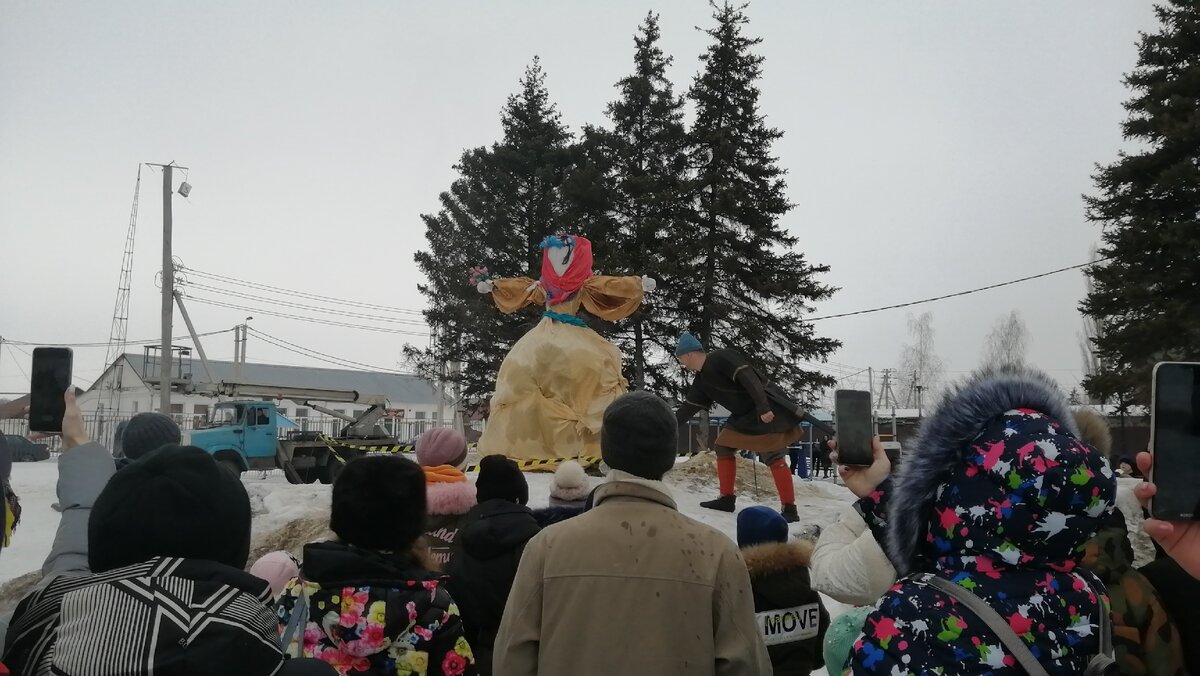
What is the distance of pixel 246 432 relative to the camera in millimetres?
15484

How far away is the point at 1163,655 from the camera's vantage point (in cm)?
160

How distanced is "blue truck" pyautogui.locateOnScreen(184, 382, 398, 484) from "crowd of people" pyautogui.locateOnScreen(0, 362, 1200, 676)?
13.3 metres

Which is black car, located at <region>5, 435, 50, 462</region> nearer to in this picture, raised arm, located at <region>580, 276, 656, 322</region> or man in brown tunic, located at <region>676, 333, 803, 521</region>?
raised arm, located at <region>580, 276, 656, 322</region>

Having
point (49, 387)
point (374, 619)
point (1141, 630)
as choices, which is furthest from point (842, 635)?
point (49, 387)

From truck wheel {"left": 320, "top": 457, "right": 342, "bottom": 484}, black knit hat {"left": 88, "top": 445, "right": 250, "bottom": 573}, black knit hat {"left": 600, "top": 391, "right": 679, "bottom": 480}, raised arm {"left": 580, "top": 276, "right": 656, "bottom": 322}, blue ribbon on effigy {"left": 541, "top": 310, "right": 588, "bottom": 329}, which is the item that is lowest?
truck wheel {"left": 320, "top": 457, "right": 342, "bottom": 484}

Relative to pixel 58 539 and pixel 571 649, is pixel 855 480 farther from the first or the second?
pixel 58 539

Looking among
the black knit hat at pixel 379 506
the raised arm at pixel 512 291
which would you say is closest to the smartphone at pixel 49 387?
the black knit hat at pixel 379 506

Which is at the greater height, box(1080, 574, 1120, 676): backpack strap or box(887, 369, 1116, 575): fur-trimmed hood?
box(887, 369, 1116, 575): fur-trimmed hood

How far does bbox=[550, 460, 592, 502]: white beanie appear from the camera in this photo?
4039 mm

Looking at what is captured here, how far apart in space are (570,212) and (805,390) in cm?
833

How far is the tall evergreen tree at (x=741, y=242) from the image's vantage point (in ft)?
70.0

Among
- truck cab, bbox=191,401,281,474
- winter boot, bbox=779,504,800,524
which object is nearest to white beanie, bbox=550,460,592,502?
winter boot, bbox=779,504,800,524

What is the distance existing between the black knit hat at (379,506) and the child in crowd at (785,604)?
3.58 feet

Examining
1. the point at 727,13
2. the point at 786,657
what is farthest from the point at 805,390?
the point at 786,657
